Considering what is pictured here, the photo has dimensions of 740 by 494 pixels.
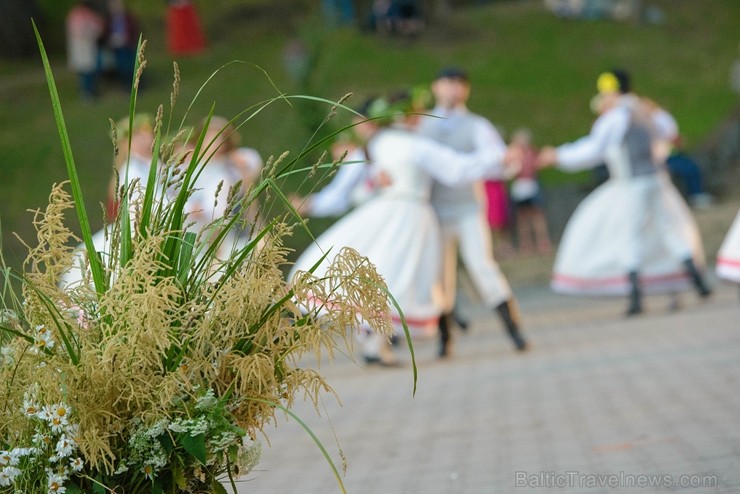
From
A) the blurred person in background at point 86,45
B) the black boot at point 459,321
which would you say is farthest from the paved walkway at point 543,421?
the blurred person in background at point 86,45

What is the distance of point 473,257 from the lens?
11211mm

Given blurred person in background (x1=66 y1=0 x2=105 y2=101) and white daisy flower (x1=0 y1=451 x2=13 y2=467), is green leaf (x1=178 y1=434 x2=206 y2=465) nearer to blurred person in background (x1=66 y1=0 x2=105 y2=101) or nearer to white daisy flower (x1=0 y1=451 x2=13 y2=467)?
white daisy flower (x1=0 y1=451 x2=13 y2=467)

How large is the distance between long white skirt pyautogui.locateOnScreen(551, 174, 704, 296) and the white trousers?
217cm

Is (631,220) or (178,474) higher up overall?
(178,474)

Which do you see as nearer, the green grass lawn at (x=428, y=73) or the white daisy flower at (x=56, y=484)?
the white daisy flower at (x=56, y=484)

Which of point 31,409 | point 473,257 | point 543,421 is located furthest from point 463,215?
point 31,409

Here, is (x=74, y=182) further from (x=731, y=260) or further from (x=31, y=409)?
(x=731, y=260)

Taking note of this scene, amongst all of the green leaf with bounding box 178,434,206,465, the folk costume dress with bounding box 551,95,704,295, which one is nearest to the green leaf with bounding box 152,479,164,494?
the green leaf with bounding box 178,434,206,465

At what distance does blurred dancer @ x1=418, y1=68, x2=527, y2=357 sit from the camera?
11.1 m

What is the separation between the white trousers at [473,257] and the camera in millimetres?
11055

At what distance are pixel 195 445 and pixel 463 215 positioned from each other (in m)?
8.11

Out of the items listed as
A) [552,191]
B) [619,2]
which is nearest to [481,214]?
[552,191]

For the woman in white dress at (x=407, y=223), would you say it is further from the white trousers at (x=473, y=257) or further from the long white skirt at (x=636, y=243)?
the long white skirt at (x=636, y=243)

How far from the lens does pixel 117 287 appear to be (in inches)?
135
